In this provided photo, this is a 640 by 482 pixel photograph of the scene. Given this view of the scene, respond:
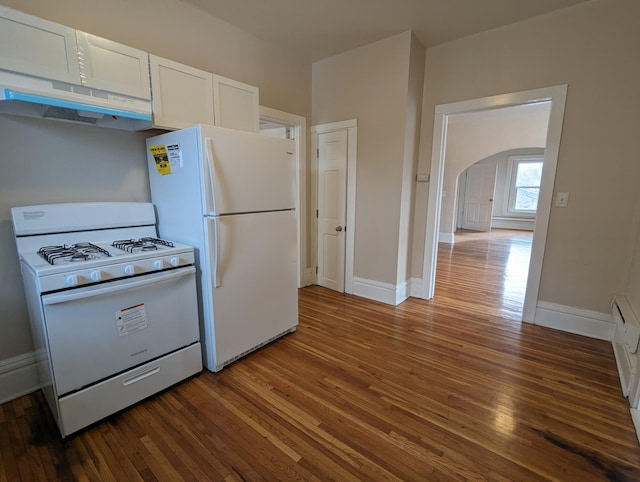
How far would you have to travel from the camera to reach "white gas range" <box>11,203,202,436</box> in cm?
150

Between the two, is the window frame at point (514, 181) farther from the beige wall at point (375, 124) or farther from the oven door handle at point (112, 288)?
the oven door handle at point (112, 288)

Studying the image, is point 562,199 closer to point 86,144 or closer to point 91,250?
point 91,250

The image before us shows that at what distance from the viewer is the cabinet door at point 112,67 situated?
1.72m

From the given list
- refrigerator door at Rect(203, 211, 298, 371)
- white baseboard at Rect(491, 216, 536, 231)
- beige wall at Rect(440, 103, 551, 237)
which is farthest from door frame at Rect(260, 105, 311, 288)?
white baseboard at Rect(491, 216, 536, 231)

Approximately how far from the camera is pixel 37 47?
1.56 m

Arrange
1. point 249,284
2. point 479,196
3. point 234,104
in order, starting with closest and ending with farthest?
point 249,284
point 234,104
point 479,196

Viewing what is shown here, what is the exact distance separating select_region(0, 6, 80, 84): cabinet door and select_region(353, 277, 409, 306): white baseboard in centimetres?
308

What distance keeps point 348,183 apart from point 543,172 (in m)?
1.92

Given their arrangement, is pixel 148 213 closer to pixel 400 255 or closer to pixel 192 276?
pixel 192 276

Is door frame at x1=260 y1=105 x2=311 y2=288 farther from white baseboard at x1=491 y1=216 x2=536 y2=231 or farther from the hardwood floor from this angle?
white baseboard at x1=491 y1=216 x2=536 y2=231

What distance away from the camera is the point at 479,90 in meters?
3.02

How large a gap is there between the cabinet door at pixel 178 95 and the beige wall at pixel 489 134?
516cm

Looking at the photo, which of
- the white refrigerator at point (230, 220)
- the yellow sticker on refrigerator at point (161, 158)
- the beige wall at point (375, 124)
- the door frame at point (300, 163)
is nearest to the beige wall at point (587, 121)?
the beige wall at point (375, 124)

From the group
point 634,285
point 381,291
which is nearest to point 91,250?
point 381,291
